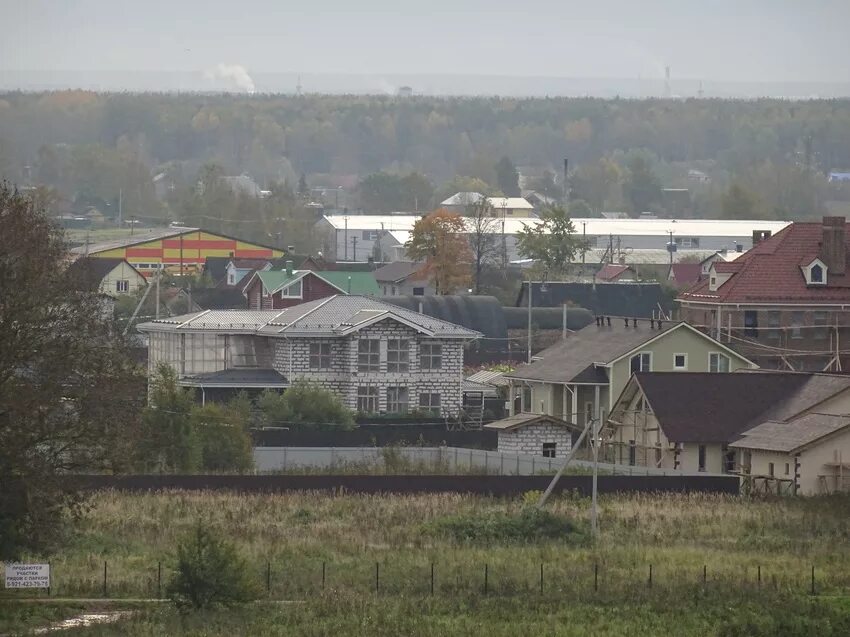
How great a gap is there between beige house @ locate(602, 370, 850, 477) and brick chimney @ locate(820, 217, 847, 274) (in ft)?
52.2

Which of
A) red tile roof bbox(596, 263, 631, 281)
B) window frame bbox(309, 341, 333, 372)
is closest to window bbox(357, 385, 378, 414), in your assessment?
window frame bbox(309, 341, 333, 372)

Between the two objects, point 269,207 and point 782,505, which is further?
point 269,207

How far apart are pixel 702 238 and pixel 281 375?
9825cm

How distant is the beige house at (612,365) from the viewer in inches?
2913

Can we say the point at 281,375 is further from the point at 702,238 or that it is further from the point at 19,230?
the point at 702,238

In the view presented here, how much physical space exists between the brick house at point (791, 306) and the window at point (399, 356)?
12213 millimetres

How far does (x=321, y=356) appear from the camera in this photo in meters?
78.9

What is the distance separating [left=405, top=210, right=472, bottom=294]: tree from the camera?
122938 mm

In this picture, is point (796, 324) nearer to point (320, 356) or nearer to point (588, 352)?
point (588, 352)

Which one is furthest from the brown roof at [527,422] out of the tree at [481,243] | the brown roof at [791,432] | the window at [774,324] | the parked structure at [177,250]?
the parked structure at [177,250]

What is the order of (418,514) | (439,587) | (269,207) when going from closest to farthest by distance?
1. (439,587)
2. (418,514)
3. (269,207)

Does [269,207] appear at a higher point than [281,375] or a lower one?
higher

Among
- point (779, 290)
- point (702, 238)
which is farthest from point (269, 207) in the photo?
point (779, 290)

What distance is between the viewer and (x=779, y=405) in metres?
67.2
